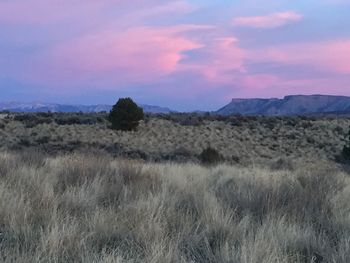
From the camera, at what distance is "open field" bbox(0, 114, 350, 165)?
40.3 meters

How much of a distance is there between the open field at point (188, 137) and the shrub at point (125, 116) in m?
0.86

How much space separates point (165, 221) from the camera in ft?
19.0

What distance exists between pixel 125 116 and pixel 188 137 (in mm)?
6046

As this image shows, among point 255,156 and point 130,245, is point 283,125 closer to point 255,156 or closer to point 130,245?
point 255,156

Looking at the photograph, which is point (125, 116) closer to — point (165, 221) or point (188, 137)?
point (188, 137)

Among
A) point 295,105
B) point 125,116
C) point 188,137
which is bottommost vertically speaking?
point 188,137

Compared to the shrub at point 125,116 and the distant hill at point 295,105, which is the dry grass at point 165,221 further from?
the distant hill at point 295,105

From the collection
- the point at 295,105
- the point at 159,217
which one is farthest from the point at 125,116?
the point at 295,105

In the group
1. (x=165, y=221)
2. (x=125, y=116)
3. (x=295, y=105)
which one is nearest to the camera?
(x=165, y=221)

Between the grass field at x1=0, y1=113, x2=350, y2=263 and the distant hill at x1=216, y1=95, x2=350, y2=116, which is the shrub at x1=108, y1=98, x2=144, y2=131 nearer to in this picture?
the grass field at x1=0, y1=113, x2=350, y2=263

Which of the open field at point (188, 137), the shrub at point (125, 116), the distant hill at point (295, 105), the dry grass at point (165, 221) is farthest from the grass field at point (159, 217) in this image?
the distant hill at point (295, 105)

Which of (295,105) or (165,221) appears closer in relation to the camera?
(165,221)

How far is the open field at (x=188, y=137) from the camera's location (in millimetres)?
40281

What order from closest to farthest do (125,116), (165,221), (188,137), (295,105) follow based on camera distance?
(165,221)
(125,116)
(188,137)
(295,105)
